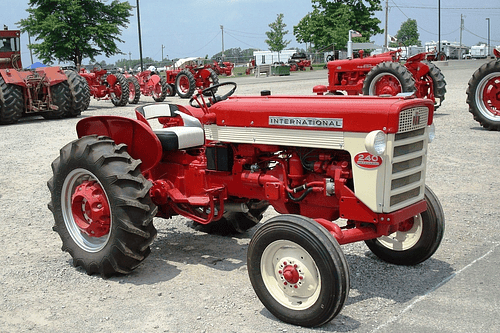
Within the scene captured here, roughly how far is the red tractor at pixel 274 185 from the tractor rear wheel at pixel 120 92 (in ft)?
47.0

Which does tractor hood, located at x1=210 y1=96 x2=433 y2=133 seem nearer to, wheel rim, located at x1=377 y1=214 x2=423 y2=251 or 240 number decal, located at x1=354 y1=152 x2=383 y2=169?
240 number decal, located at x1=354 y1=152 x2=383 y2=169

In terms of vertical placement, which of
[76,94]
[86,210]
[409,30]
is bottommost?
[86,210]

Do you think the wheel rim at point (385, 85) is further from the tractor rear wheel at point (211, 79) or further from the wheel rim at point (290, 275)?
the wheel rim at point (290, 275)

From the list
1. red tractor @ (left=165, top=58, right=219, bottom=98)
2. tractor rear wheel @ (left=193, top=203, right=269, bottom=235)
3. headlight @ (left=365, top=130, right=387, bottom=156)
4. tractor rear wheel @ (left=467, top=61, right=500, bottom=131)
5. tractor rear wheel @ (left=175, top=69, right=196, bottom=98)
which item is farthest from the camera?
red tractor @ (left=165, top=58, right=219, bottom=98)

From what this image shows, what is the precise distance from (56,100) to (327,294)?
1391cm

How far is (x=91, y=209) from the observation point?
4719mm

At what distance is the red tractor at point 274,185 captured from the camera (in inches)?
149

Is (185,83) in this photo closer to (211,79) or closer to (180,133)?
(211,79)

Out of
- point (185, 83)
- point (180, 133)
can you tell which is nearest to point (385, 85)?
point (180, 133)

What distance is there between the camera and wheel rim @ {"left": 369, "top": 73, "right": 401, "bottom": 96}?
44.8 ft

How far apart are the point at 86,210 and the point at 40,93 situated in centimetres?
1214

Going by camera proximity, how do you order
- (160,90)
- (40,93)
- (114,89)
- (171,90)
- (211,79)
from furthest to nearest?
(171,90) → (211,79) → (160,90) → (114,89) → (40,93)

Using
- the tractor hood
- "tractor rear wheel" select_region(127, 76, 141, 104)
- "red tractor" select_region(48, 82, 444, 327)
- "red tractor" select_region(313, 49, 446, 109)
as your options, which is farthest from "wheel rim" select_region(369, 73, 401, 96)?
the tractor hood

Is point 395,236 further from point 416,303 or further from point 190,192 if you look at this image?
point 190,192
